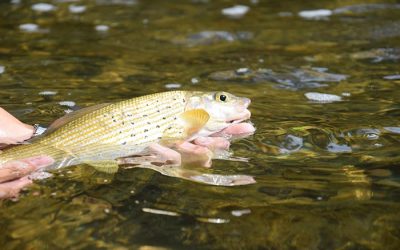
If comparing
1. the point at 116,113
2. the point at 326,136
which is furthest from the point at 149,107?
the point at 326,136

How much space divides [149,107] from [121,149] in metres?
0.36

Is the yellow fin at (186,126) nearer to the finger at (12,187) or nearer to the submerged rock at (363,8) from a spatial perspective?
the finger at (12,187)

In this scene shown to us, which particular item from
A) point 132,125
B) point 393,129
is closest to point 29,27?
point 132,125

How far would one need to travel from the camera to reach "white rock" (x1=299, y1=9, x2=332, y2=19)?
9.65 m

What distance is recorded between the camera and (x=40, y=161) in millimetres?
4133

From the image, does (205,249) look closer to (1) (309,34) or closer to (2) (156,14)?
(1) (309,34)

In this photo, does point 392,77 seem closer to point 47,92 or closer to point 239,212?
point 47,92

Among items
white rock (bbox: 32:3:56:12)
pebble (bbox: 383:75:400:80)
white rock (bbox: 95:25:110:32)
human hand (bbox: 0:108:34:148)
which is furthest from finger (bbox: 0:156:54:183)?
white rock (bbox: 32:3:56:12)

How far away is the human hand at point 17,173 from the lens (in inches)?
152

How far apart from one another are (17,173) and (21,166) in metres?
0.05

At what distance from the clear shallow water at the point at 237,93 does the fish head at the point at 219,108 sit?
0.18 metres

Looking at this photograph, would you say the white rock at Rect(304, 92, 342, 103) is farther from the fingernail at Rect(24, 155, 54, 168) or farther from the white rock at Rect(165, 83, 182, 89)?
the fingernail at Rect(24, 155, 54, 168)

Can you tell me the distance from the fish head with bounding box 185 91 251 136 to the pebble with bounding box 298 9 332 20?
5.11 meters

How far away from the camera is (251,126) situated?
5016mm
